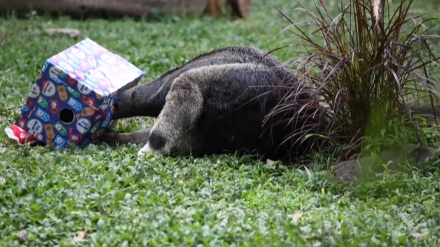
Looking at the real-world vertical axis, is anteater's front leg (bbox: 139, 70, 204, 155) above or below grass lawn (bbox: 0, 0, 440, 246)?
above

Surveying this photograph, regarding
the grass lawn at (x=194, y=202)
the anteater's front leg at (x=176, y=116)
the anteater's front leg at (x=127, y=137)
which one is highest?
the anteater's front leg at (x=176, y=116)

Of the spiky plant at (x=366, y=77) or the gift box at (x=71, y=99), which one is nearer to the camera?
the spiky plant at (x=366, y=77)

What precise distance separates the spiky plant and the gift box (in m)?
1.44

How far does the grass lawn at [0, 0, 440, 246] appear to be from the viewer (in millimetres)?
5328

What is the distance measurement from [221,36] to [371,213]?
6.72 m

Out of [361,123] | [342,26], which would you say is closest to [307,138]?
[361,123]

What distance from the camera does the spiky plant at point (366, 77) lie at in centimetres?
683

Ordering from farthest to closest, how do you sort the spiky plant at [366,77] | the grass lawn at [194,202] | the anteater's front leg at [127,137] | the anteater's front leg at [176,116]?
the anteater's front leg at [127,137] → the anteater's front leg at [176,116] → the spiky plant at [366,77] → the grass lawn at [194,202]

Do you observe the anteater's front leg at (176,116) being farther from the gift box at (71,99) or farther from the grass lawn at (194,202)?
the gift box at (71,99)

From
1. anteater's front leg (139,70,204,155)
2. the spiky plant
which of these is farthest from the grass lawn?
the spiky plant

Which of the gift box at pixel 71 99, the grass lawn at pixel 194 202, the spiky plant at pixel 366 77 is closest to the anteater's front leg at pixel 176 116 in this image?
the grass lawn at pixel 194 202

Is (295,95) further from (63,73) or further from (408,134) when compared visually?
(63,73)

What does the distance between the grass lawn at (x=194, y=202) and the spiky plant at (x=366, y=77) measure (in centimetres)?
38

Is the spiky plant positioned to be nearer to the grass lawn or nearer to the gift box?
the grass lawn
